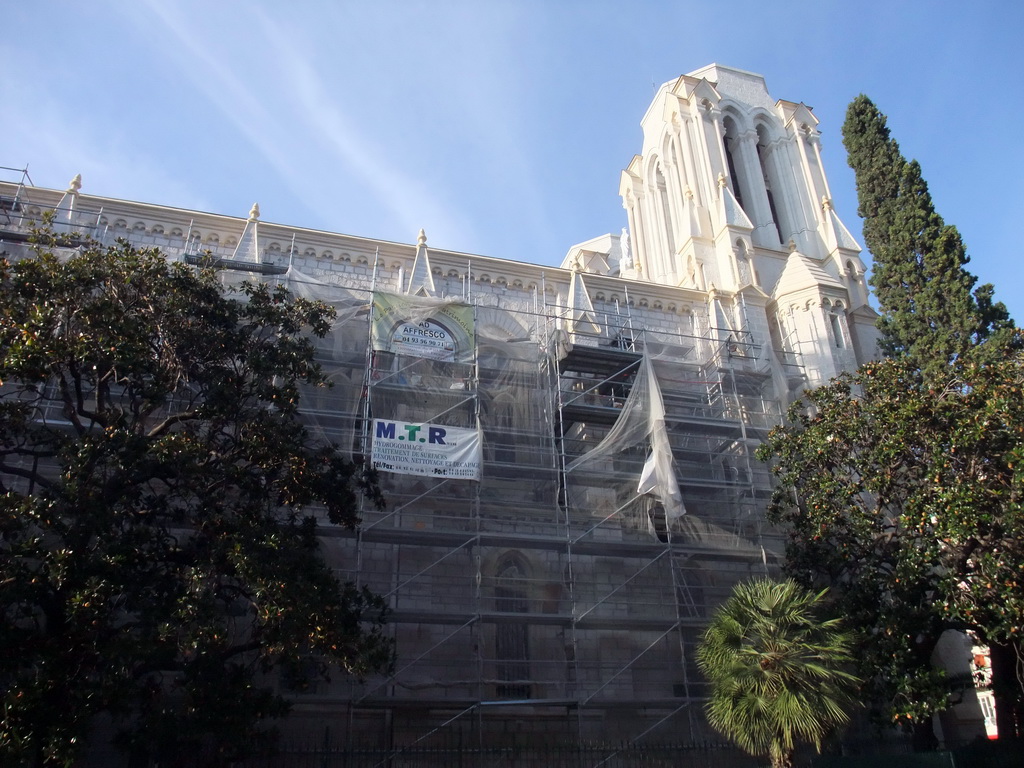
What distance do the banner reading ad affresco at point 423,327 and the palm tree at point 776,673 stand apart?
9.44 metres

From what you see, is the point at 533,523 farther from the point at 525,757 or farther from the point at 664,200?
the point at 664,200

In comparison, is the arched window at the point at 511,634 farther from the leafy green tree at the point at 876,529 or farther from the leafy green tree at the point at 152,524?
the leafy green tree at the point at 876,529

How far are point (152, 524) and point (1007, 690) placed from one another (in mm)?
17023

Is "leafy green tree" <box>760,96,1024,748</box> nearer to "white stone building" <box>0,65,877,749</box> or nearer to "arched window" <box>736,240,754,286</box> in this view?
"white stone building" <box>0,65,877,749</box>

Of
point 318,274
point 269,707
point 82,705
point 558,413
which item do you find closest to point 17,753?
point 82,705

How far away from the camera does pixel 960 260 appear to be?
22359 mm

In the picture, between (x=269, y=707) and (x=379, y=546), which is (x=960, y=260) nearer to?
(x=379, y=546)

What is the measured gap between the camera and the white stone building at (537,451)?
1741cm

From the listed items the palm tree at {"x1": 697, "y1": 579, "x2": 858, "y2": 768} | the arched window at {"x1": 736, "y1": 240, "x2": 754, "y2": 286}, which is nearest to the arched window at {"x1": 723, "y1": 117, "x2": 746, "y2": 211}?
the arched window at {"x1": 736, "y1": 240, "x2": 754, "y2": 286}

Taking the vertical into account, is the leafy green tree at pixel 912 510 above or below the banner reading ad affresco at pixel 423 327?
below

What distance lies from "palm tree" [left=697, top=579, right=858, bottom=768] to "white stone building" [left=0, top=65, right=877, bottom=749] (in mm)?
3292

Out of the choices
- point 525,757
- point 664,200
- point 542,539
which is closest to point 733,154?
point 664,200

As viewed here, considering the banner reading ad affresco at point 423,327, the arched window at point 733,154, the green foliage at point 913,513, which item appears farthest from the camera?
the arched window at point 733,154

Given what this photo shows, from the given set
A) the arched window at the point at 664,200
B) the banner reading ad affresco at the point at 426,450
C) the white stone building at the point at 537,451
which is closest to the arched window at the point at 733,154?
the arched window at the point at 664,200
